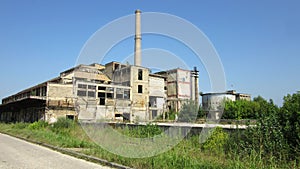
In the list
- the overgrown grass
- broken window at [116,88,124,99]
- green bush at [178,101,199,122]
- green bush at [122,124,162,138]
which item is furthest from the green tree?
broken window at [116,88,124,99]

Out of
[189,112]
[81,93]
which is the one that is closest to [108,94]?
[81,93]

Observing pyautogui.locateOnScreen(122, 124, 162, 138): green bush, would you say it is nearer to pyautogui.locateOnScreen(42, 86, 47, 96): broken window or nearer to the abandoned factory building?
the abandoned factory building

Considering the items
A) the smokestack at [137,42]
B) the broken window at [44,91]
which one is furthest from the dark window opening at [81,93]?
the smokestack at [137,42]

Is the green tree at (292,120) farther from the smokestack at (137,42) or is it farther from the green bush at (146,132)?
the smokestack at (137,42)

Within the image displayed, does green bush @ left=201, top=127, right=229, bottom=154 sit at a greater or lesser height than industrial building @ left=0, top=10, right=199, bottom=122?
lesser

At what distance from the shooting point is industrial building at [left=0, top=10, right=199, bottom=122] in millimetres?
31272

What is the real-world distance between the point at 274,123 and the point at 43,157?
812 centimetres

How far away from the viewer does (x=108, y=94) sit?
3525 centimetres

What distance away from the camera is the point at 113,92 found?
3631cm

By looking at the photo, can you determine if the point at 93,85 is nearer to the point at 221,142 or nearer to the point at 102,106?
the point at 102,106

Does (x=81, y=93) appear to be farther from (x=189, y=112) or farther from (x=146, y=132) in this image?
(x=146, y=132)

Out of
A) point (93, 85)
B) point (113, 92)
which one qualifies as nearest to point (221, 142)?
point (93, 85)

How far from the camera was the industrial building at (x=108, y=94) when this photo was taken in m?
31.3

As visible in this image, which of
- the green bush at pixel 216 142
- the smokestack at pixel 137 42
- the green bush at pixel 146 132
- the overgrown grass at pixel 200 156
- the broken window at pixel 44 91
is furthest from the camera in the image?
the smokestack at pixel 137 42
